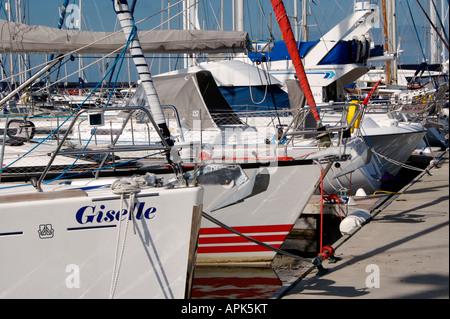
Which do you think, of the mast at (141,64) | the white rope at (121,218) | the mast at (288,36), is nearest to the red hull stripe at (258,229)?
the mast at (288,36)

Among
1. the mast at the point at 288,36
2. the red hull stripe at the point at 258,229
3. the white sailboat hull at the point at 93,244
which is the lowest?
the red hull stripe at the point at 258,229

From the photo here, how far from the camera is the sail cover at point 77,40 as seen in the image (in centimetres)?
812

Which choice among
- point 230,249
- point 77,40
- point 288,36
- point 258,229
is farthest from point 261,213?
point 77,40

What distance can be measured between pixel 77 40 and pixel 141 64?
245cm

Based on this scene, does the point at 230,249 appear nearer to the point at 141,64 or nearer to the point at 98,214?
the point at 141,64

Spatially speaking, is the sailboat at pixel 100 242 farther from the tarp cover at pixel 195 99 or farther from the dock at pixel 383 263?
the tarp cover at pixel 195 99

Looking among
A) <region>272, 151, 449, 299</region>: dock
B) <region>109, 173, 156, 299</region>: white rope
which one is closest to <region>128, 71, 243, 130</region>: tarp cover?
<region>272, 151, 449, 299</region>: dock

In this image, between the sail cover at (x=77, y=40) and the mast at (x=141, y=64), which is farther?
the sail cover at (x=77, y=40)

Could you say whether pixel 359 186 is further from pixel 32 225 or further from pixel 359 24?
pixel 32 225

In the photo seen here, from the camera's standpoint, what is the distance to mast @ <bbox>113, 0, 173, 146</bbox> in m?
5.96

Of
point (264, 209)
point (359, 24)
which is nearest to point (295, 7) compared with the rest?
point (359, 24)

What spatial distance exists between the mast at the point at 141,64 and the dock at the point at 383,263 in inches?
84.9

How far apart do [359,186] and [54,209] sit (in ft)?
26.5

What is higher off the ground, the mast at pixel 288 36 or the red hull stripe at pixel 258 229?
the mast at pixel 288 36
